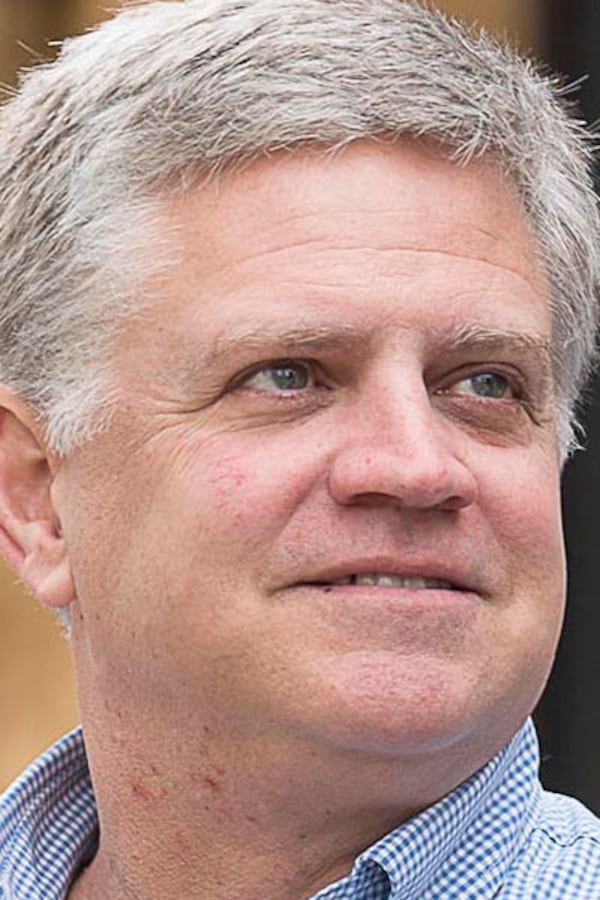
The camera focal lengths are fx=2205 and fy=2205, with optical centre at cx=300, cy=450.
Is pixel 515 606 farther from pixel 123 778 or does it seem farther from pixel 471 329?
pixel 123 778

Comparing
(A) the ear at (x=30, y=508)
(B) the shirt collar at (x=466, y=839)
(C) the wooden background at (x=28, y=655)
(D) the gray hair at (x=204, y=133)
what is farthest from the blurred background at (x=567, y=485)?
(B) the shirt collar at (x=466, y=839)

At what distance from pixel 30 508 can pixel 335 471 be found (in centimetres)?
54

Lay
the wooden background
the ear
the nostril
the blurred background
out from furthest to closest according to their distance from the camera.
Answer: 1. the wooden background
2. the blurred background
3. the ear
4. the nostril

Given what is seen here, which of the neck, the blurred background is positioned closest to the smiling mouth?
the neck

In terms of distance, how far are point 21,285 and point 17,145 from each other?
184mm

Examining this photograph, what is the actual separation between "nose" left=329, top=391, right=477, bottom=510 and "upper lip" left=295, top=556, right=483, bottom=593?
2.5 inches

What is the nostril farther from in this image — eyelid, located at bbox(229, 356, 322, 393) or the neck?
the neck

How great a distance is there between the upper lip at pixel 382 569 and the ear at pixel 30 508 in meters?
0.43

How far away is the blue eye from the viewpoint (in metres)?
2.51

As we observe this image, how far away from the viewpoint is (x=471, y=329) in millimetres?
2533

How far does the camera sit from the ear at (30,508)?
8.98 feet

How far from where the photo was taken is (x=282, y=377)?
8.27 ft

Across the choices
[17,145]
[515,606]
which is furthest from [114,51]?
[515,606]

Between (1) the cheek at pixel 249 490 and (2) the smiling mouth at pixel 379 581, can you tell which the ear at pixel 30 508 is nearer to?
(1) the cheek at pixel 249 490
